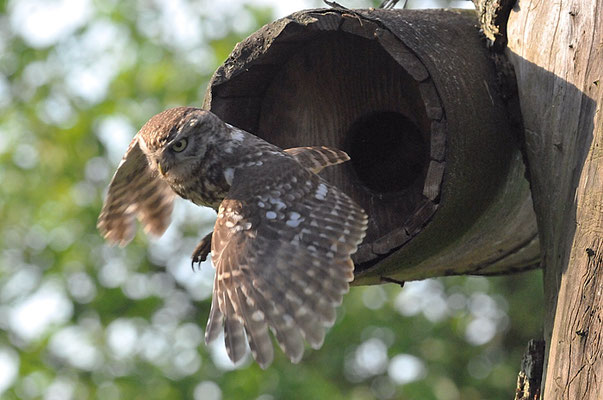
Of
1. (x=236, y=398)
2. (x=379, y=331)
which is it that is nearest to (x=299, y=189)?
(x=236, y=398)

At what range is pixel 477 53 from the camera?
364 cm

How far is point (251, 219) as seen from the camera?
3.22m

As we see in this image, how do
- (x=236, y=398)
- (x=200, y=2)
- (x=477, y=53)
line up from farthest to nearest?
(x=200, y=2) → (x=236, y=398) → (x=477, y=53)

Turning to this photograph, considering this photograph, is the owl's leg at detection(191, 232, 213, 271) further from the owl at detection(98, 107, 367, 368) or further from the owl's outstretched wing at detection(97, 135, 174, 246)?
the owl's outstretched wing at detection(97, 135, 174, 246)

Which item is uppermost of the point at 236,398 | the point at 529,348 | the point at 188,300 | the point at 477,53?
the point at 477,53

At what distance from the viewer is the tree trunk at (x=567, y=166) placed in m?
2.81

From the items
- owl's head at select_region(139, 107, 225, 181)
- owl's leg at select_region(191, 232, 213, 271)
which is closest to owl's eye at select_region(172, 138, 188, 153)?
owl's head at select_region(139, 107, 225, 181)

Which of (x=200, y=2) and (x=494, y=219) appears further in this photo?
(x=200, y=2)

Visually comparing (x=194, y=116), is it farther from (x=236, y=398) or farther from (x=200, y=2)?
(x=200, y=2)

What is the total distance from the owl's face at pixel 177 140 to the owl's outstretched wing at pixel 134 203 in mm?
308

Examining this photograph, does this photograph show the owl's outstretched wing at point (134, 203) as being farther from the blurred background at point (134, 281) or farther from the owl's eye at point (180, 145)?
the blurred background at point (134, 281)

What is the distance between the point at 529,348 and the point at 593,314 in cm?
42

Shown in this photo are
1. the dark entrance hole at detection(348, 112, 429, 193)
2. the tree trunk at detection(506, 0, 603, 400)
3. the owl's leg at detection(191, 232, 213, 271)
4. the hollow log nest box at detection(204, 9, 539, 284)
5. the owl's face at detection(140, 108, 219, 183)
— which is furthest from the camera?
the dark entrance hole at detection(348, 112, 429, 193)

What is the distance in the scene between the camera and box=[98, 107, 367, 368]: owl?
2967 millimetres
